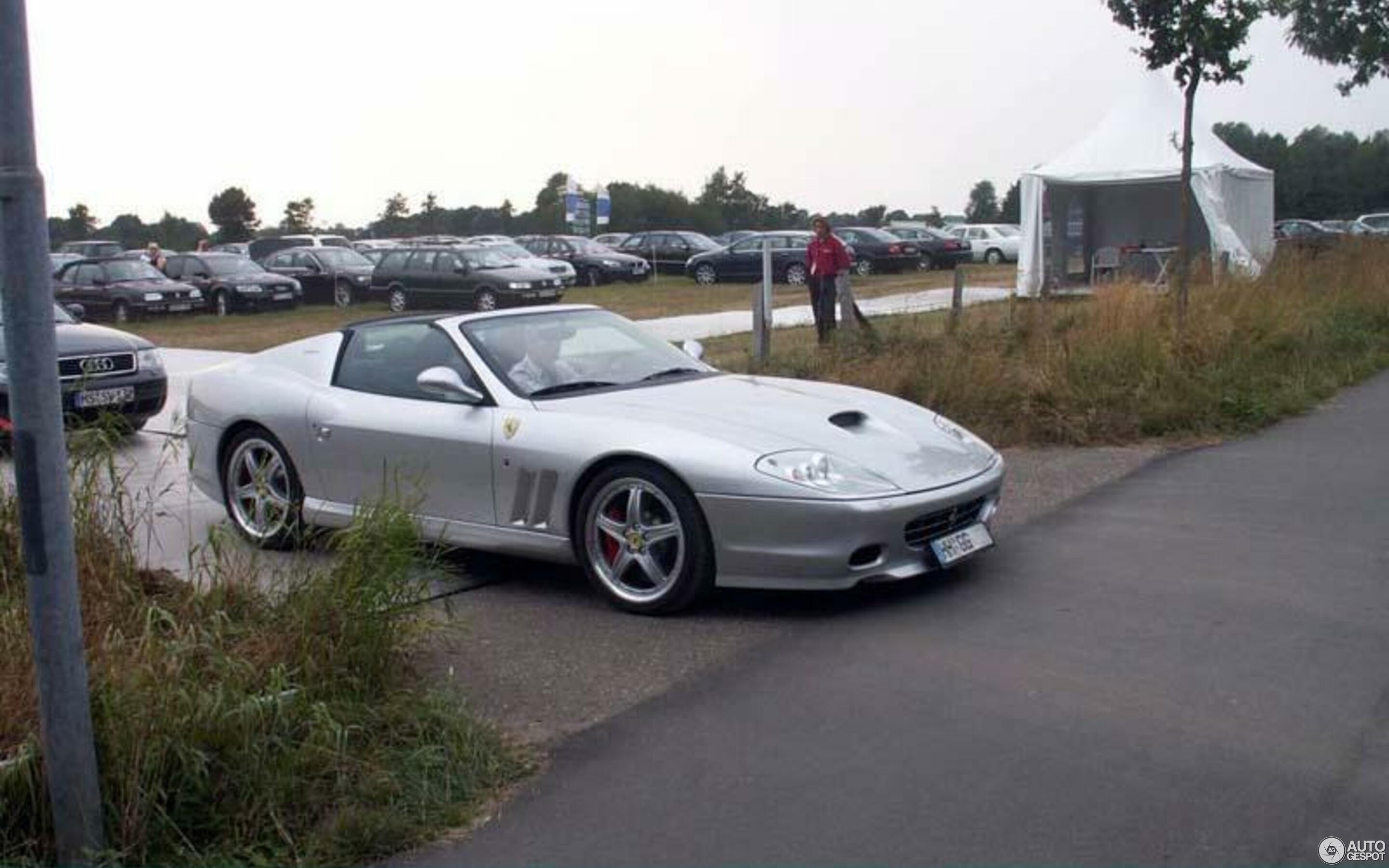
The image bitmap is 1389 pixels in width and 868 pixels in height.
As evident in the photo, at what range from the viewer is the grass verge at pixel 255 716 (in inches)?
150

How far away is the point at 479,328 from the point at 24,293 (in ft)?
12.1

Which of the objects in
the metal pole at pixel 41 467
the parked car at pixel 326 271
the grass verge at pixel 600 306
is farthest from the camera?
the parked car at pixel 326 271

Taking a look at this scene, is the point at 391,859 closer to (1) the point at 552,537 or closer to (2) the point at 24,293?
(2) the point at 24,293

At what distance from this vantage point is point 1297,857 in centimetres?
359

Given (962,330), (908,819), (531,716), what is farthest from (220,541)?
(962,330)

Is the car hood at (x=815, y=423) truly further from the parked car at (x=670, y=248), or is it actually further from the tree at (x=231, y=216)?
the tree at (x=231, y=216)

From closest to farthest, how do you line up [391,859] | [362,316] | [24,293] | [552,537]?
[24,293] → [391,859] → [552,537] → [362,316]

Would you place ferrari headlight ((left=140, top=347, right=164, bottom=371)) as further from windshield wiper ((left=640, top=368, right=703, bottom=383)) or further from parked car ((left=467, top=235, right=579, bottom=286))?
parked car ((left=467, top=235, right=579, bottom=286))

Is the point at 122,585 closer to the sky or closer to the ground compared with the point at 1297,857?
closer to the sky

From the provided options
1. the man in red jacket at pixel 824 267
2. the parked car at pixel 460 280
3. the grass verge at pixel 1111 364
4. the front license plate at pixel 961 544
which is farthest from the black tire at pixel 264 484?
the parked car at pixel 460 280

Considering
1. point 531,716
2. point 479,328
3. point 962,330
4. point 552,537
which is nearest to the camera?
point 531,716

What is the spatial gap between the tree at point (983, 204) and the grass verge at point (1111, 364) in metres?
74.0

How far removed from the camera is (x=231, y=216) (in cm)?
7275

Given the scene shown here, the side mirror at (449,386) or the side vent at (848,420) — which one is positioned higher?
the side mirror at (449,386)
